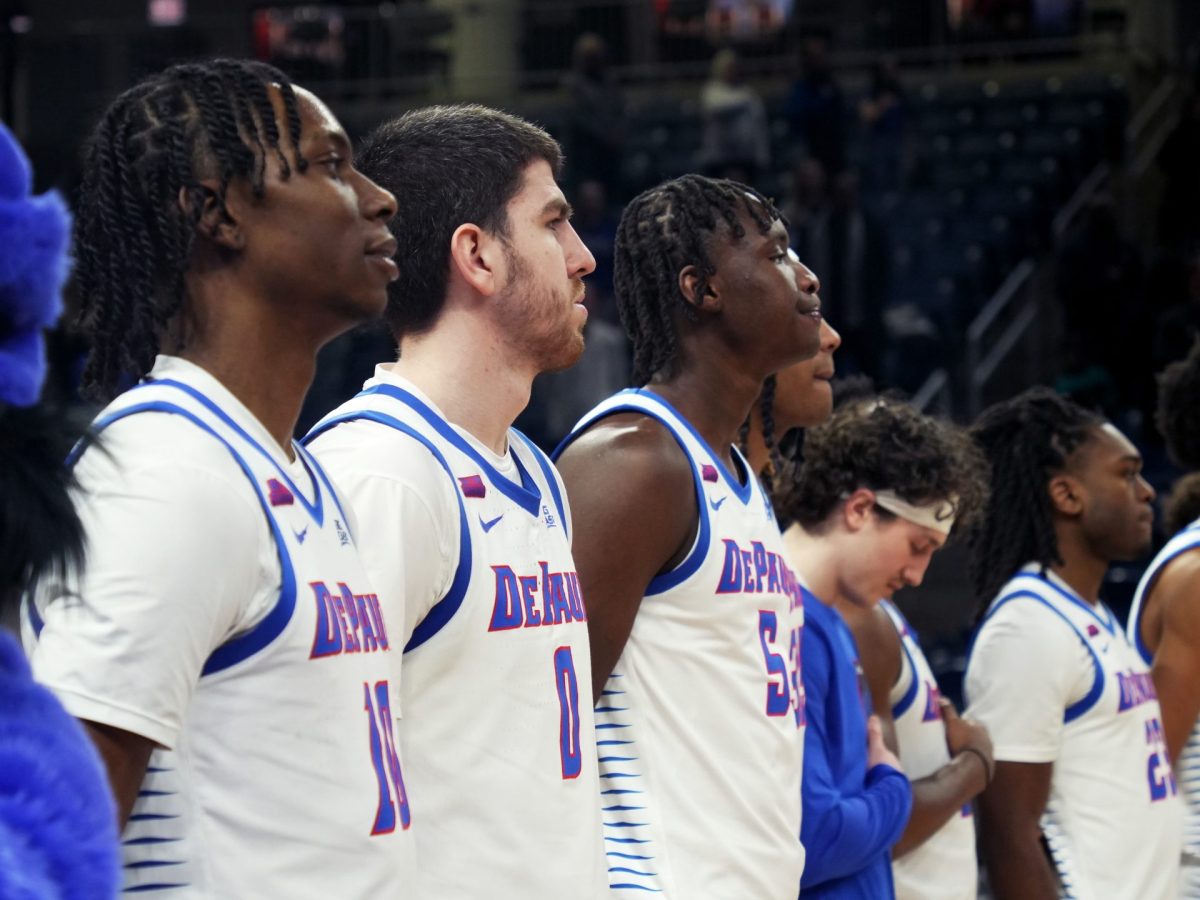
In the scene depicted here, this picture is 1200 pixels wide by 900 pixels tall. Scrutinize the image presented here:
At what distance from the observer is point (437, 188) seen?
250 centimetres

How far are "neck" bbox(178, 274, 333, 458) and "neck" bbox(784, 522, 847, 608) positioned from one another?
1.73m

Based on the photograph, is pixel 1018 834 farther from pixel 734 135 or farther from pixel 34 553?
pixel 734 135

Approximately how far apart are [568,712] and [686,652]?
0.48m

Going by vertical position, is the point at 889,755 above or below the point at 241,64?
below

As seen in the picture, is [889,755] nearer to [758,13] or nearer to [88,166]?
[88,166]

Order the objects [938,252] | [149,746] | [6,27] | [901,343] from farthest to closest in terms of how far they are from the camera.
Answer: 1. [938,252]
2. [6,27]
3. [901,343]
4. [149,746]

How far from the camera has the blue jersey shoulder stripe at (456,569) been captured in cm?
220

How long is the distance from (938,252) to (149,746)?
1043cm

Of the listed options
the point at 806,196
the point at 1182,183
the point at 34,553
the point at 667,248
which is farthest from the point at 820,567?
the point at 1182,183

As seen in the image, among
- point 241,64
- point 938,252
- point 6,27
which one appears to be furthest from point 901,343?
point 241,64

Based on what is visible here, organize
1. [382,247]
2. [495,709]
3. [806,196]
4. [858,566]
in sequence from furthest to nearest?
[806,196]
[858,566]
[495,709]
[382,247]

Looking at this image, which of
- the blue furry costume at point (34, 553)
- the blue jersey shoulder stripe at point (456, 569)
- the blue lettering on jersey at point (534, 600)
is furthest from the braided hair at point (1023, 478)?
the blue furry costume at point (34, 553)

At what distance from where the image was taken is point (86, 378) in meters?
2.04

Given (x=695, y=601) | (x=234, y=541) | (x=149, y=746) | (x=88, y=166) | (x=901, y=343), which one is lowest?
(x=901, y=343)
